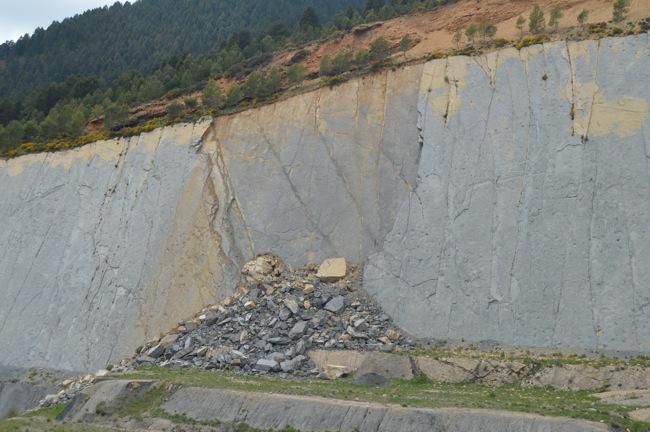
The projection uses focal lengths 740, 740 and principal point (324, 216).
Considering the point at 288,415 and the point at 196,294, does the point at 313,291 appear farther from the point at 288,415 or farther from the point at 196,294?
the point at 288,415

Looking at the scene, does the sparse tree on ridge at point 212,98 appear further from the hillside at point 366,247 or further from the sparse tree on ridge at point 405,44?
the sparse tree on ridge at point 405,44

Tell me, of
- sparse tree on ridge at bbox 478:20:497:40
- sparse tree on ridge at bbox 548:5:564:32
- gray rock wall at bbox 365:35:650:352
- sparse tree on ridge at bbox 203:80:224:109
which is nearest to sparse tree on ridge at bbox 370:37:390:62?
sparse tree on ridge at bbox 478:20:497:40

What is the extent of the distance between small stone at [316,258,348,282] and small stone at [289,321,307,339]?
3.38 metres

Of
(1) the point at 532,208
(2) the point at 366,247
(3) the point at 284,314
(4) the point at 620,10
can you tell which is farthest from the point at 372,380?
(4) the point at 620,10

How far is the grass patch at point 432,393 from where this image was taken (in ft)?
63.7

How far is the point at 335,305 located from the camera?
32219 mm

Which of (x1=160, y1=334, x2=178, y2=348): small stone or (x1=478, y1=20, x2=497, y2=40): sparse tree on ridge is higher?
(x1=478, y1=20, x2=497, y2=40): sparse tree on ridge

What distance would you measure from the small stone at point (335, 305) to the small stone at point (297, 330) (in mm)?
1421

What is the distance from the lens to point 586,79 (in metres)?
33.2

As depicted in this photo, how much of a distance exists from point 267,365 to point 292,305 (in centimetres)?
365

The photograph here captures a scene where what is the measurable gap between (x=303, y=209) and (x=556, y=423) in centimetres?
2097

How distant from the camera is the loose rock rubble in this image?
30.1 metres

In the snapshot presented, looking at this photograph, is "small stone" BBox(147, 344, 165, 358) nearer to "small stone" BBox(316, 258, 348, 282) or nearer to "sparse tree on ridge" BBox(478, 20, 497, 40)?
"small stone" BBox(316, 258, 348, 282)

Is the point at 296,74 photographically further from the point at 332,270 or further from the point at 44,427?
the point at 44,427
